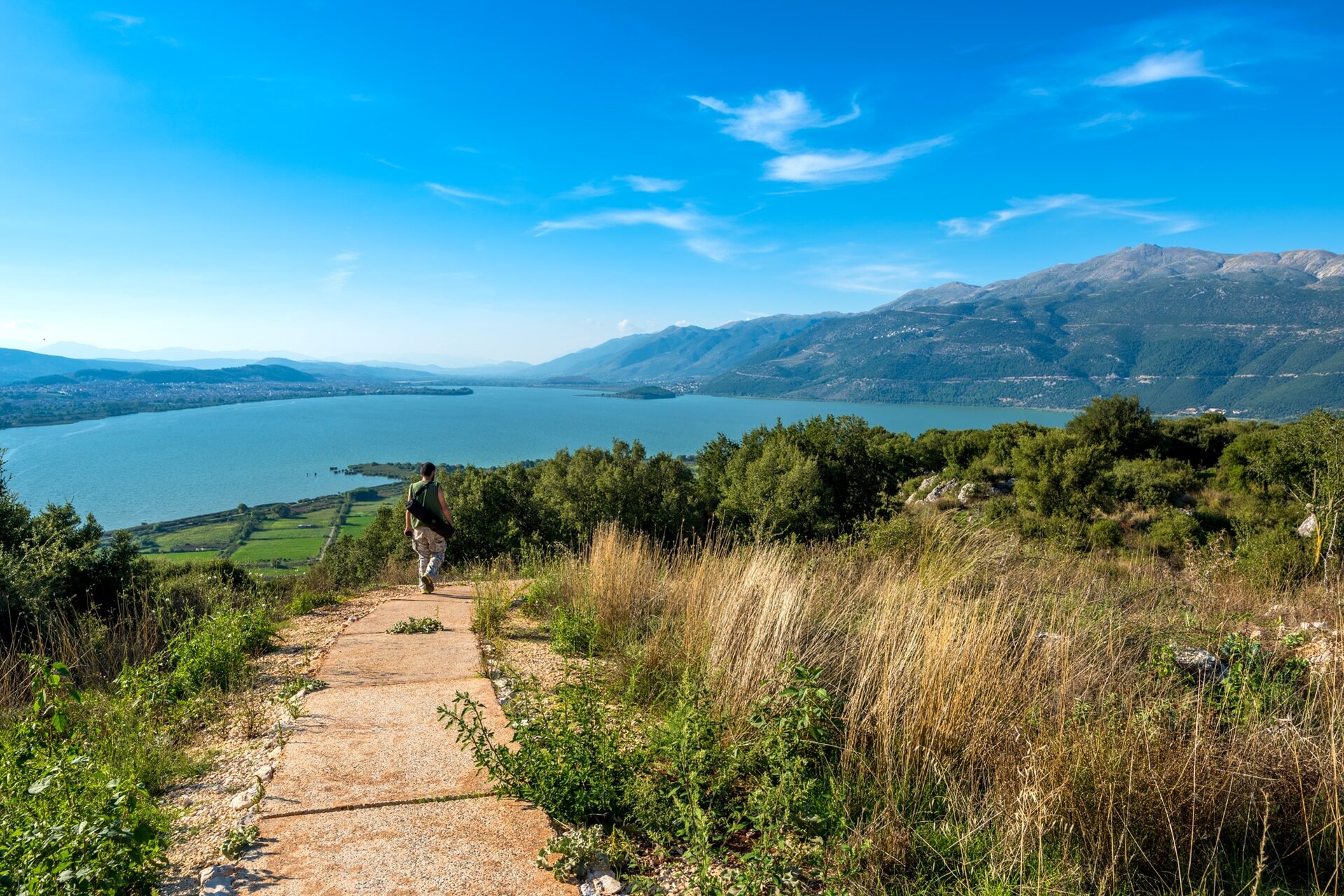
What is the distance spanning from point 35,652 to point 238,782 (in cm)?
371

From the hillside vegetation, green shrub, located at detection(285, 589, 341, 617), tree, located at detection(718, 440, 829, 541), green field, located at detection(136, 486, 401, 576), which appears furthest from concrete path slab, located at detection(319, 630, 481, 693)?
green field, located at detection(136, 486, 401, 576)

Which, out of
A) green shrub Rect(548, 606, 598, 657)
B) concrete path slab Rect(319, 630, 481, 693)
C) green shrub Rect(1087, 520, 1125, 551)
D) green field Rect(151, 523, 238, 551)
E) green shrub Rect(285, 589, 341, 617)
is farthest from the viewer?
green field Rect(151, 523, 238, 551)

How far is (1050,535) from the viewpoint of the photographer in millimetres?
15367

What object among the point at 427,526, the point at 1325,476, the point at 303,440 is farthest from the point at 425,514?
the point at 303,440

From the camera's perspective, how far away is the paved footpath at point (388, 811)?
7.43 feet

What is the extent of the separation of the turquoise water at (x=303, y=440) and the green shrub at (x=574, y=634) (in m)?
25.4

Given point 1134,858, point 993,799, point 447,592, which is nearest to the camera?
point 1134,858

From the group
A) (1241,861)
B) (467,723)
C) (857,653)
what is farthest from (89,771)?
(1241,861)

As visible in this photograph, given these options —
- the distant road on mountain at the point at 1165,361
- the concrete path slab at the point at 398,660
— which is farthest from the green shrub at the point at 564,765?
the distant road on mountain at the point at 1165,361

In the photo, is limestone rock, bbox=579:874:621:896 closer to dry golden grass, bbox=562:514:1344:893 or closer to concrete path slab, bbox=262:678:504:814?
concrete path slab, bbox=262:678:504:814

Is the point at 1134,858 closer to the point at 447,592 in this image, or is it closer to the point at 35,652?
the point at 447,592

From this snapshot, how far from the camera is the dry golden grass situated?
2402 millimetres

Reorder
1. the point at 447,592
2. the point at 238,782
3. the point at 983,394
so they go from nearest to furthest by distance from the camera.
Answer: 1. the point at 238,782
2. the point at 447,592
3. the point at 983,394

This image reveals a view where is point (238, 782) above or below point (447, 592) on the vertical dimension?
above
